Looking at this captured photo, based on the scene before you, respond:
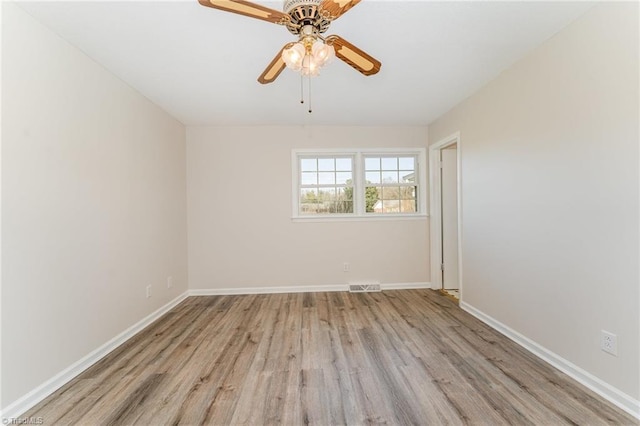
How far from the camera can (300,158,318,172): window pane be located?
4039mm

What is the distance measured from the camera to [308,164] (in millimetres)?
4047

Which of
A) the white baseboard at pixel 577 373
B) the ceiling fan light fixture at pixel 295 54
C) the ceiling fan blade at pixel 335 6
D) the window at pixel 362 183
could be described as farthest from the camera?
the window at pixel 362 183

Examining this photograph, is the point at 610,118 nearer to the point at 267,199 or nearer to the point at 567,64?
the point at 567,64

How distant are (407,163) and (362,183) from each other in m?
0.78

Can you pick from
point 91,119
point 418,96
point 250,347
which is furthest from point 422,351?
point 91,119

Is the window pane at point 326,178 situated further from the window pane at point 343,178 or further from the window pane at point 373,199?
the window pane at point 373,199

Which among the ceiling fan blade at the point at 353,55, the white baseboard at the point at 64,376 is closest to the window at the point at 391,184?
the ceiling fan blade at the point at 353,55

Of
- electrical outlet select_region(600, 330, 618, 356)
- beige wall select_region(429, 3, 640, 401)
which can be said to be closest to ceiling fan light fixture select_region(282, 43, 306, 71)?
beige wall select_region(429, 3, 640, 401)

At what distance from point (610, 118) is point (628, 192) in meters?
0.46

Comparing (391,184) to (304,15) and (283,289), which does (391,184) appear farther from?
(304,15)

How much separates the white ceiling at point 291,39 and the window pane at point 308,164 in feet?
3.30

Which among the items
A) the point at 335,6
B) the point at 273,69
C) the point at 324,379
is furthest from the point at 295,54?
the point at 324,379

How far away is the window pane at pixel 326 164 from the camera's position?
4.06 metres

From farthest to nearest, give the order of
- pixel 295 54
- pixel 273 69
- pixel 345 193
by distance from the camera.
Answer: pixel 345 193, pixel 273 69, pixel 295 54
